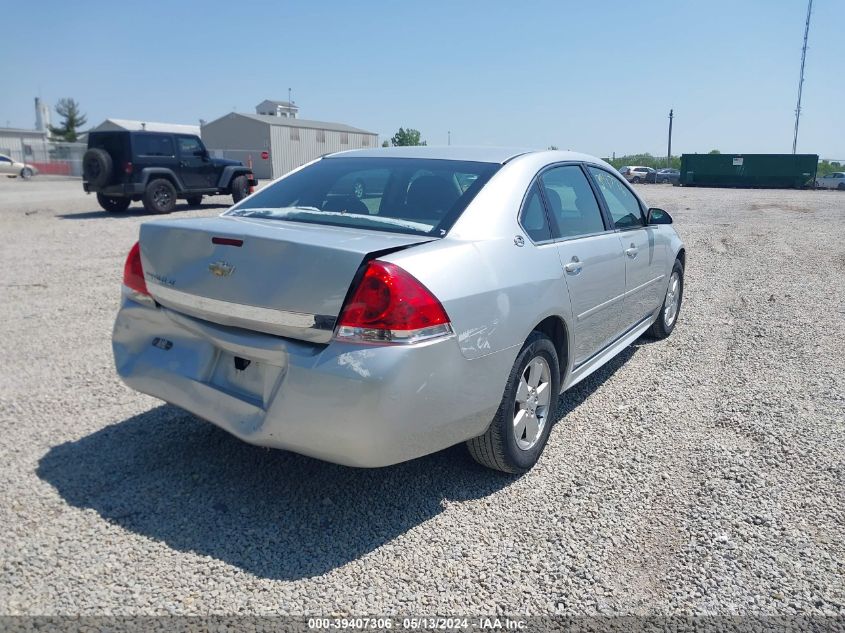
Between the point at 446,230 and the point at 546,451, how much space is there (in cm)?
147

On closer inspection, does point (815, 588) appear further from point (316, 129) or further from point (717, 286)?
point (316, 129)

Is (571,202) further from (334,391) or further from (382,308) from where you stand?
(334,391)

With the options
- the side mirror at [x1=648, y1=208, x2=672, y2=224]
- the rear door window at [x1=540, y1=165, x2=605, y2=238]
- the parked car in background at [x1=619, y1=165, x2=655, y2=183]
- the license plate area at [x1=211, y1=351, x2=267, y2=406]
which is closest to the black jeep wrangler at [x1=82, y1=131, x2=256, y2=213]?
the side mirror at [x1=648, y1=208, x2=672, y2=224]

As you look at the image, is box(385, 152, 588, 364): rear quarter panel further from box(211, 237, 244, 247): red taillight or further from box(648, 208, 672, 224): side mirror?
box(648, 208, 672, 224): side mirror

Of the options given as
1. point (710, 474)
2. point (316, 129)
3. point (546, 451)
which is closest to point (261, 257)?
point (546, 451)

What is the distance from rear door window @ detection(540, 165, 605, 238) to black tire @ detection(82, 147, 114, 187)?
14.9 metres

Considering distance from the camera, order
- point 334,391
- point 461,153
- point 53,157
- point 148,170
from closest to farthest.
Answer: point 334,391
point 461,153
point 148,170
point 53,157

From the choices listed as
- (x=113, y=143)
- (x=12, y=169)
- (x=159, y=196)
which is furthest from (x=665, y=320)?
(x=12, y=169)

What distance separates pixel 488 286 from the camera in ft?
9.85

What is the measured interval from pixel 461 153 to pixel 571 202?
74 centimetres

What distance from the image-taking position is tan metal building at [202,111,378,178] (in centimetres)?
4541

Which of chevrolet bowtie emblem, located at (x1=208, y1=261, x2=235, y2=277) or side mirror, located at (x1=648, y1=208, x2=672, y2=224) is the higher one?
side mirror, located at (x1=648, y1=208, x2=672, y2=224)

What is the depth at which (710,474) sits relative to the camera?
3520mm

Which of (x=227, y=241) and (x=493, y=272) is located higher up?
(x=227, y=241)
